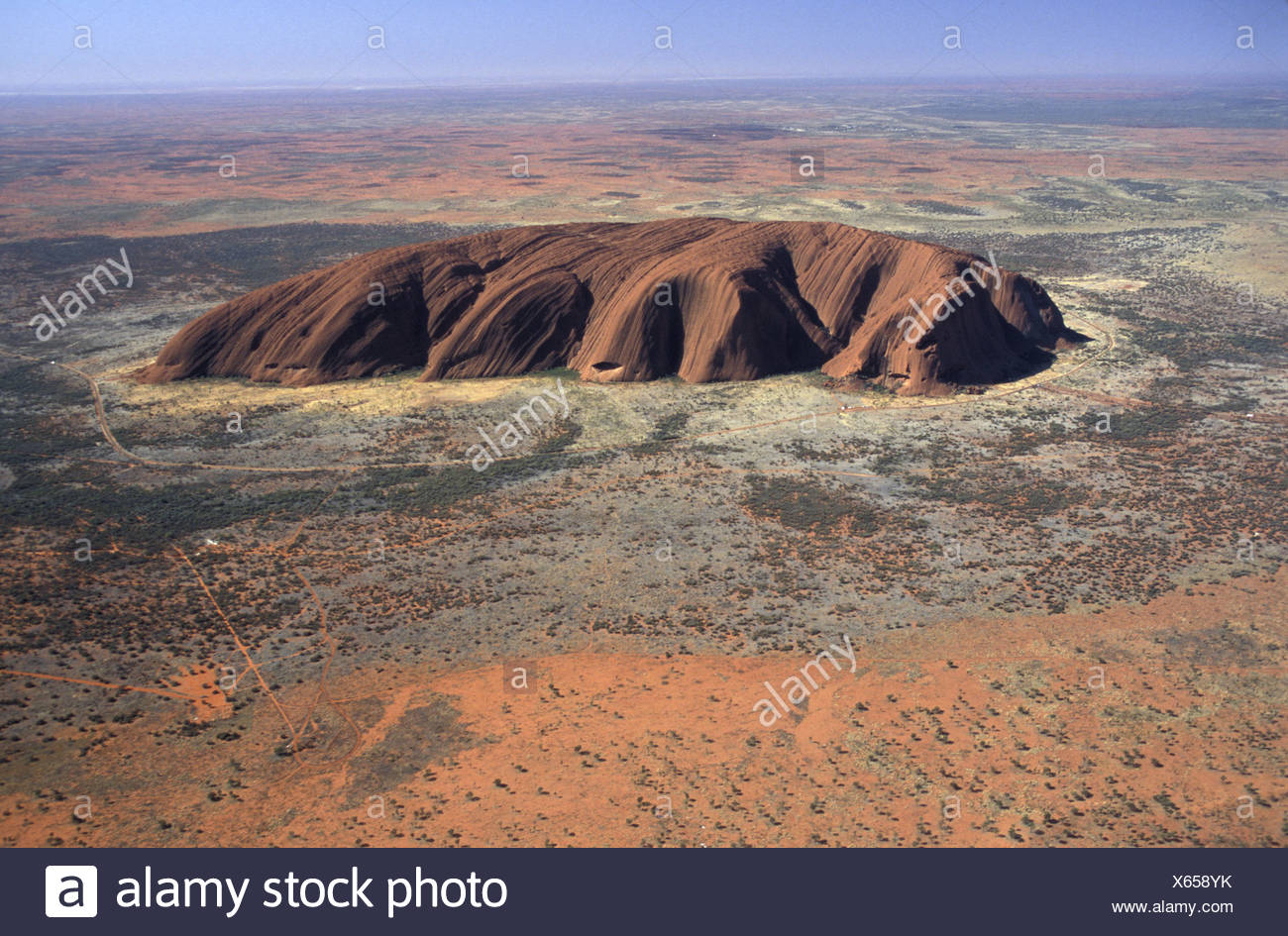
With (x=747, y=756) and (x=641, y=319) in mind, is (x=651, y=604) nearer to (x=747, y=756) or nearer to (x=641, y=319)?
(x=747, y=756)

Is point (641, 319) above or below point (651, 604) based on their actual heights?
above

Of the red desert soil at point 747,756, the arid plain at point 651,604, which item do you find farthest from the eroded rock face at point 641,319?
the red desert soil at point 747,756

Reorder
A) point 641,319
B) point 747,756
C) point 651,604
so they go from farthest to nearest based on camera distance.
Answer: point 641,319 → point 651,604 → point 747,756

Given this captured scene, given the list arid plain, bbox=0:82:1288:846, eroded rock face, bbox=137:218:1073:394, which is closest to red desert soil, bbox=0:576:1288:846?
arid plain, bbox=0:82:1288:846

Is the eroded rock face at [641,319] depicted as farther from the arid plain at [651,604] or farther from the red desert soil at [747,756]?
the red desert soil at [747,756]

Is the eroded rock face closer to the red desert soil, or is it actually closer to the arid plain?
the arid plain

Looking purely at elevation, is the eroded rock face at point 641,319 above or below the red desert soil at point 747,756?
above

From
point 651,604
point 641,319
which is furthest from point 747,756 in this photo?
point 641,319
